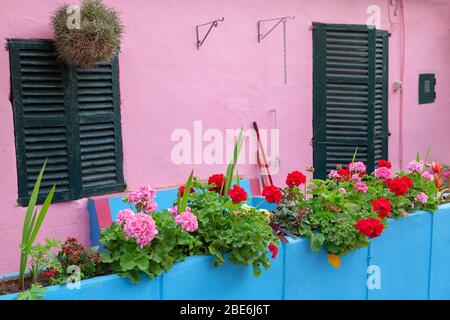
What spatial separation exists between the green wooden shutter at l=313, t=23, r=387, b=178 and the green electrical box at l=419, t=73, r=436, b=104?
1014 mm

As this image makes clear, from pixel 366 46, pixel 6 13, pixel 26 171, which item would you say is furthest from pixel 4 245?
pixel 366 46

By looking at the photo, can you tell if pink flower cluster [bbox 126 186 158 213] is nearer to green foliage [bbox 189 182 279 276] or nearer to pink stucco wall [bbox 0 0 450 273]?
green foliage [bbox 189 182 279 276]

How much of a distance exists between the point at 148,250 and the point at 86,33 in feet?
6.39

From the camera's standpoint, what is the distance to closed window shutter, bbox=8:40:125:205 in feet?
13.6

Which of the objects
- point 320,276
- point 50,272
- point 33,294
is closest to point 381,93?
point 320,276

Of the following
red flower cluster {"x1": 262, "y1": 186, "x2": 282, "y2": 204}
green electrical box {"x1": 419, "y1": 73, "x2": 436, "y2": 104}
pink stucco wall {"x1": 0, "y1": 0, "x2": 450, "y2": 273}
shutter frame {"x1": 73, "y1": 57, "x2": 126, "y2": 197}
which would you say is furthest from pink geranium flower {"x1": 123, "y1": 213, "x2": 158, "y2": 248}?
green electrical box {"x1": 419, "y1": 73, "x2": 436, "y2": 104}

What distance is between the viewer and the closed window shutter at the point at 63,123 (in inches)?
163

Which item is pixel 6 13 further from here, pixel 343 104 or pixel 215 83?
pixel 343 104

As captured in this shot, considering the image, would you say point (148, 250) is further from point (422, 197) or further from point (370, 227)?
point (422, 197)
